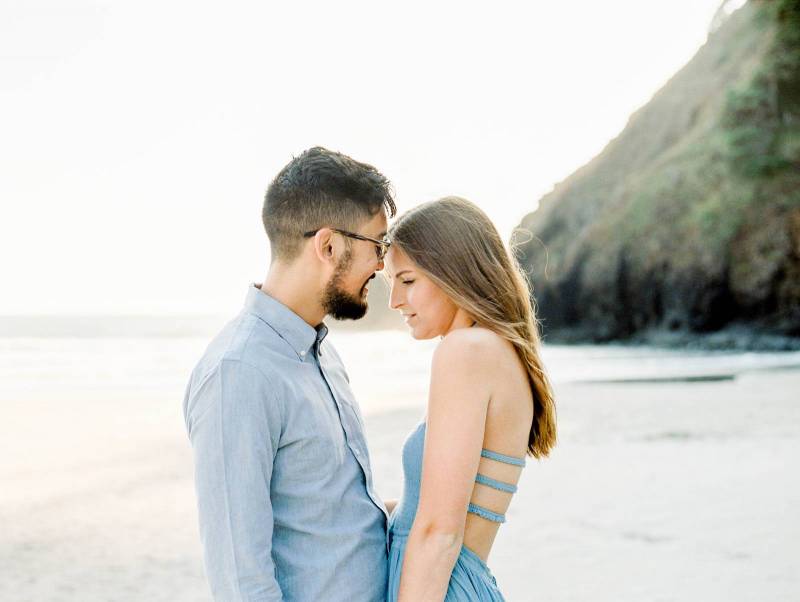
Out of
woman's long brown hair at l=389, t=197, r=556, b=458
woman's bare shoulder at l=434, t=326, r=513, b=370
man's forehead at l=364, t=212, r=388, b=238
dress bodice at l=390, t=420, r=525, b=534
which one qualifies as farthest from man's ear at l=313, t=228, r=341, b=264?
dress bodice at l=390, t=420, r=525, b=534

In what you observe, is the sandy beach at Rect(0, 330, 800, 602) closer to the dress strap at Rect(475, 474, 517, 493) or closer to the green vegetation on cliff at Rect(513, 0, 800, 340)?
the dress strap at Rect(475, 474, 517, 493)

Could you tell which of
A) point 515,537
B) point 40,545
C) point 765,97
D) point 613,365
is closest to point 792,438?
point 515,537

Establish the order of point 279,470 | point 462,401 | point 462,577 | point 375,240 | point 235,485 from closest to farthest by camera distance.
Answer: point 235,485
point 279,470
point 462,401
point 462,577
point 375,240

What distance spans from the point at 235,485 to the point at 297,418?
0.26 meters

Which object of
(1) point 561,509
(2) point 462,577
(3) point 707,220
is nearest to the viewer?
(2) point 462,577

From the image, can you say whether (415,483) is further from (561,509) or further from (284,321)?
(561,509)

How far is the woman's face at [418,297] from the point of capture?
2.64 m

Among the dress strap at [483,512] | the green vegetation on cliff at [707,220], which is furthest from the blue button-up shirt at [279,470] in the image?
the green vegetation on cliff at [707,220]

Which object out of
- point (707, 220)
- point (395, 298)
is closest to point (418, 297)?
point (395, 298)

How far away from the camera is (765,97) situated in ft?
117

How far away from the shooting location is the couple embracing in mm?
2000

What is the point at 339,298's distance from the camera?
96.7 inches

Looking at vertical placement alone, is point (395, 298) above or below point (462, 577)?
above

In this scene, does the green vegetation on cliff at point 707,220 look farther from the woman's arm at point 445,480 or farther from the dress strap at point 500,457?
the woman's arm at point 445,480
